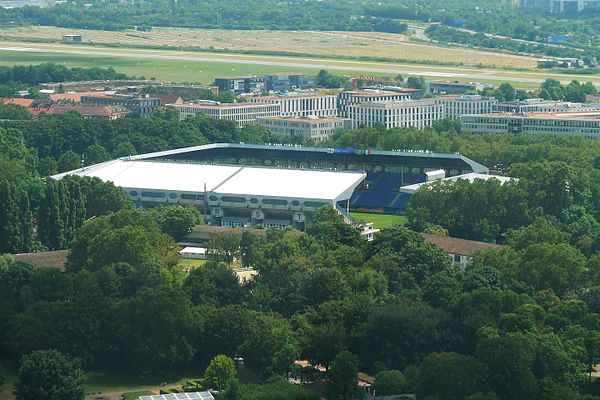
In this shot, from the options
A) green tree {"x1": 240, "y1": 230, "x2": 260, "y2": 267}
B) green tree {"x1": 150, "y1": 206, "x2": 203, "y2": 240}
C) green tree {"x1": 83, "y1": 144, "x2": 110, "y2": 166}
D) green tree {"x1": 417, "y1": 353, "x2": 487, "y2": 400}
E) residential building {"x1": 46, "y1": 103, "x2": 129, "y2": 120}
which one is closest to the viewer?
green tree {"x1": 417, "y1": 353, "x2": 487, "y2": 400}

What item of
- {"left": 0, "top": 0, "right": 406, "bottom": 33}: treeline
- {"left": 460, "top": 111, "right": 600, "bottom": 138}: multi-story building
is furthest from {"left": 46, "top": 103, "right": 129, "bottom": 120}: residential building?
{"left": 0, "top": 0, "right": 406, "bottom": 33}: treeline

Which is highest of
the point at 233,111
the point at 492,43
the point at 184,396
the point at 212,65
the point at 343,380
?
the point at 343,380

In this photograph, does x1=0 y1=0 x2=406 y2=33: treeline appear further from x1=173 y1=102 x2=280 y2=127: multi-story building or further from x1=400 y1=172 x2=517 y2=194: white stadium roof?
x1=400 y1=172 x2=517 y2=194: white stadium roof

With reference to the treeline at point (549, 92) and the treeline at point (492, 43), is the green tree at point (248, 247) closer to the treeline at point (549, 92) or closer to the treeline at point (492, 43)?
the treeline at point (549, 92)

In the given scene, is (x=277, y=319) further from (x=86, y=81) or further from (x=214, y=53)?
(x=214, y=53)

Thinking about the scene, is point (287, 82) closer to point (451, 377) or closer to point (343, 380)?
point (343, 380)

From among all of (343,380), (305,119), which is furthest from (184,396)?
(305,119)

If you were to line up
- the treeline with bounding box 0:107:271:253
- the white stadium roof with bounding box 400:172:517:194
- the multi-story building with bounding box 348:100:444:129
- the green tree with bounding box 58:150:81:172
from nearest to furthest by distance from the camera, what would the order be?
1. the treeline with bounding box 0:107:271:253
2. the white stadium roof with bounding box 400:172:517:194
3. the green tree with bounding box 58:150:81:172
4. the multi-story building with bounding box 348:100:444:129
